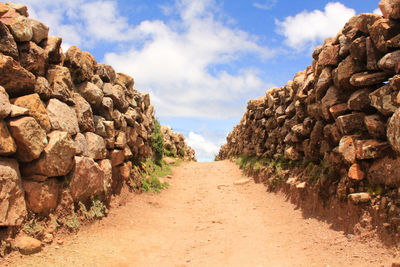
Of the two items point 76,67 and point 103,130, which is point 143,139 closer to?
point 103,130

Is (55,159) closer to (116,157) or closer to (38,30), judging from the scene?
(38,30)

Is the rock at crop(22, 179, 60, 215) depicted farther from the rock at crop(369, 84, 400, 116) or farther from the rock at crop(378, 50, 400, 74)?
the rock at crop(378, 50, 400, 74)

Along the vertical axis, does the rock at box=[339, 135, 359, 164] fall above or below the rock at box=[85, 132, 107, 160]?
above

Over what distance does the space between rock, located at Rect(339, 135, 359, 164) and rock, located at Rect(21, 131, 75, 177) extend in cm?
738

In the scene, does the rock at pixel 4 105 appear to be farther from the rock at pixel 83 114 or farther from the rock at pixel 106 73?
the rock at pixel 106 73

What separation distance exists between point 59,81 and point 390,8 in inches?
357

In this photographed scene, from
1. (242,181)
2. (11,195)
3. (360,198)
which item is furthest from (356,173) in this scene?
(242,181)

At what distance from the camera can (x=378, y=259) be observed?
224 inches

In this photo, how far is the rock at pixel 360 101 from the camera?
24.5 ft

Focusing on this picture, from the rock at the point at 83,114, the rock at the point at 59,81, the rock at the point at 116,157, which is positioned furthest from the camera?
the rock at the point at 116,157

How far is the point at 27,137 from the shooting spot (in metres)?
6.16

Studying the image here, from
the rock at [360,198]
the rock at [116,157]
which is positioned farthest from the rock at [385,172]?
the rock at [116,157]

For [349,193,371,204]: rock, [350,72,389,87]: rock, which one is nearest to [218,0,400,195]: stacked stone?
[350,72,389,87]: rock

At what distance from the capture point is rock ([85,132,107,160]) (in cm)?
876
